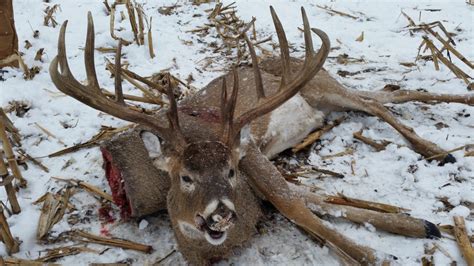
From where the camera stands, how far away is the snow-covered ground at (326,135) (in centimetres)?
363

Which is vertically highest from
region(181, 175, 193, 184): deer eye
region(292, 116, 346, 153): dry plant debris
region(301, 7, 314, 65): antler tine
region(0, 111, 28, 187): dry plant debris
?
region(301, 7, 314, 65): antler tine

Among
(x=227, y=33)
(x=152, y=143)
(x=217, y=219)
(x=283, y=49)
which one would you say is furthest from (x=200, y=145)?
(x=227, y=33)

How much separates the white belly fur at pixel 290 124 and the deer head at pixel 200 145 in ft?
3.61

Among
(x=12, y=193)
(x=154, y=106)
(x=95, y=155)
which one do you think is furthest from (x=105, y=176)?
(x=154, y=106)

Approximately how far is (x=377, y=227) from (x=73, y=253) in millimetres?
2202

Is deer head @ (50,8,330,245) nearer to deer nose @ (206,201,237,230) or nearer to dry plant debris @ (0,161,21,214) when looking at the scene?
deer nose @ (206,201,237,230)

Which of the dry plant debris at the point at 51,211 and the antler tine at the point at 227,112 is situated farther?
the dry plant debris at the point at 51,211

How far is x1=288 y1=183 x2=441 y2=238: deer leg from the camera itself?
355cm

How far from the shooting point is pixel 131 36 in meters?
7.04

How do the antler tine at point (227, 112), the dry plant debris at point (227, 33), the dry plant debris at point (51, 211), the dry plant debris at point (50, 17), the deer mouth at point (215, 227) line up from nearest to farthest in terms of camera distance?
the deer mouth at point (215, 227)
the antler tine at point (227, 112)
the dry plant debris at point (51, 211)
the dry plant debris at point (227, 33)
the dry plant debris at point (50, 17)

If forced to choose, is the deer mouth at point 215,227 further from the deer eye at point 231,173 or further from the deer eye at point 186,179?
the deer eye at point 231,173

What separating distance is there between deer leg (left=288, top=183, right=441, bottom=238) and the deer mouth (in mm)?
1093

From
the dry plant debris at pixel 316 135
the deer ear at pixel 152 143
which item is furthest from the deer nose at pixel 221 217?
the dry plant debris at pixel 316 135

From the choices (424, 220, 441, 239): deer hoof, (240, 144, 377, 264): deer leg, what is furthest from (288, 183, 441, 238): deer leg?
(240, 144, 377, 264): deer leg
